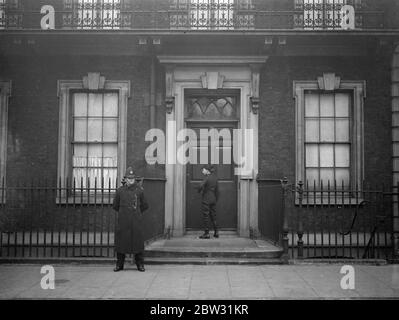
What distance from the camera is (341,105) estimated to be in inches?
480

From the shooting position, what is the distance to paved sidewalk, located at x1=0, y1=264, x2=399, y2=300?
6.98 meters

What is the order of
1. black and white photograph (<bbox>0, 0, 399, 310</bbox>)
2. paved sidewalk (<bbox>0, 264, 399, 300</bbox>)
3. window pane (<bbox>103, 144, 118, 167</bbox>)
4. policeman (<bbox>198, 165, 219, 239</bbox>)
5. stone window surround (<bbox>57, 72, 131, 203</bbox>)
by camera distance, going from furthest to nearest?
window pane (<bbox>103, 144, 118, 167</bbox>) → stone window surround (<bbox>57, 72, 131, 203</bbox>) → black and white photograph (<bbox>0, 0, 399, 310</bbox>) → policeman (<bbox>198, 165, 219, 239</bbox>) → paved sidewalk (<bbox>0, 264, 399, 300</bbox>)

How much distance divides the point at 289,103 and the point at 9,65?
710cm

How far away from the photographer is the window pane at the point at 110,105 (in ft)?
40.1

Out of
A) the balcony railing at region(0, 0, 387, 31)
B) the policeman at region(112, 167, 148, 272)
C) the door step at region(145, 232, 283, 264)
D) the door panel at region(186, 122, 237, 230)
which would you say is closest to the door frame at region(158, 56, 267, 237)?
the door panel at region(186, 122, 237, 230)

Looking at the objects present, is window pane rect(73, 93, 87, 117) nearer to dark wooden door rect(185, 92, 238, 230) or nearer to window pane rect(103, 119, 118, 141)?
window pane rect(103, 119, 118, 141)

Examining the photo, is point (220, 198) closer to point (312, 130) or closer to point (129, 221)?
point (312, 130)

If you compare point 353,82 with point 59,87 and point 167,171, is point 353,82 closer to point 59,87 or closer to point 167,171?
point 167,171

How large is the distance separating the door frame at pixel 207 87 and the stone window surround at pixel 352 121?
1.04m

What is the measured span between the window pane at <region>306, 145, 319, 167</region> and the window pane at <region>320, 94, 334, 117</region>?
0.86m

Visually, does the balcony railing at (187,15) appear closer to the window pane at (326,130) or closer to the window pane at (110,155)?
the window pane at (326,130)

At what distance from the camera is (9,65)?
12.2 meters

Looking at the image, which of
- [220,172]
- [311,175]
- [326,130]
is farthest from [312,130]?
[220,172]

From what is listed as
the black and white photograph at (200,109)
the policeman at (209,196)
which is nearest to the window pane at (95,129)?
the black and white photograph at (200,109)
